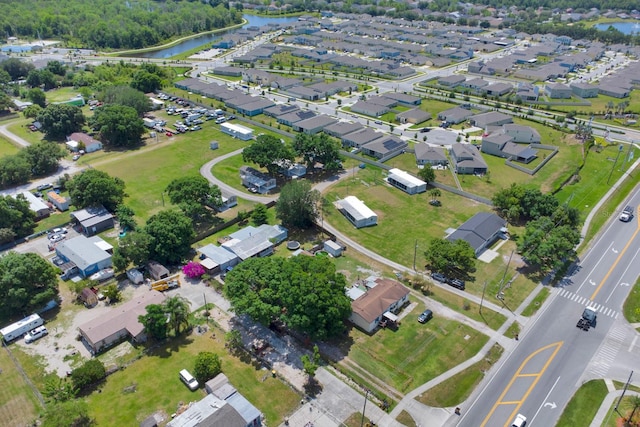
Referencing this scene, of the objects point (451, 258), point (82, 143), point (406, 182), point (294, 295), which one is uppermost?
point (294, 295)

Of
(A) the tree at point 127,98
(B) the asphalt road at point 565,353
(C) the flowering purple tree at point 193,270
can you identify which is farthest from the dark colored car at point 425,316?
(A) the tree at point 127,98

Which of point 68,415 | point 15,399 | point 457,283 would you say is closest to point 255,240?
point 457,283

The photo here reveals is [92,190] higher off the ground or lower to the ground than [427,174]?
higher

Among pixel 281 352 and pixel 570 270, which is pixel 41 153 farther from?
pixel 570 270

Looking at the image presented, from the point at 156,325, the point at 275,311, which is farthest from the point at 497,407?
the point at 156,325

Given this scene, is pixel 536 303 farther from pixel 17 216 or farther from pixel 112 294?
pixel 17 216

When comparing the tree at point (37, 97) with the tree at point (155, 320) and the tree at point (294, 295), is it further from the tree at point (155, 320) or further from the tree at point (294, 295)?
the tree at point (294, 295)
